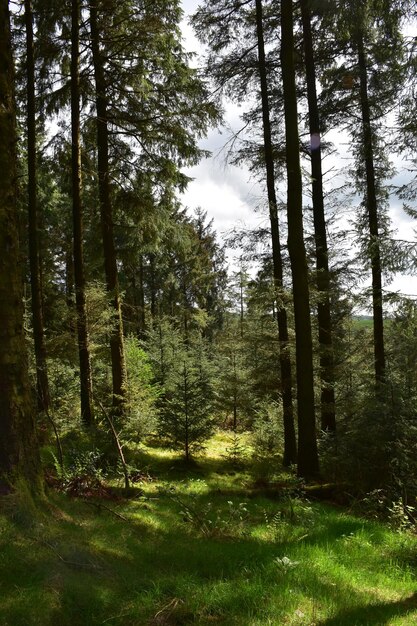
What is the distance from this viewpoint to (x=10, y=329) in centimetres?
428

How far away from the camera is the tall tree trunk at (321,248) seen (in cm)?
1128

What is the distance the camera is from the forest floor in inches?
123

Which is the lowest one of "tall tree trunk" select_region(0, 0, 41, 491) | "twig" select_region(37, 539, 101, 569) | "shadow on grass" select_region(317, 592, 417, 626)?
"shadow on grass" select_region(317, 592, 417, 626)

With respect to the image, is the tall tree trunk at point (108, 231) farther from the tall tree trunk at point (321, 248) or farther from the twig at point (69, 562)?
the twig at point (69, 562)

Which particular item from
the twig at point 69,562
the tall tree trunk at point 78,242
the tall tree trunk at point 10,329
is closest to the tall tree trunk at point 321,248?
the tall tree trunk at point 78,242

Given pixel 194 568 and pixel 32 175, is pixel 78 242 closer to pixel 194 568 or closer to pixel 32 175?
pixel 32 175

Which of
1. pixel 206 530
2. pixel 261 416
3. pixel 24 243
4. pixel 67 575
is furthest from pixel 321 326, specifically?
pixel 24 243

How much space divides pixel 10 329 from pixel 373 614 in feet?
13.9

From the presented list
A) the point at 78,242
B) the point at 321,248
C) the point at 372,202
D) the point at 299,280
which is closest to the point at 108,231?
the point at 78,242

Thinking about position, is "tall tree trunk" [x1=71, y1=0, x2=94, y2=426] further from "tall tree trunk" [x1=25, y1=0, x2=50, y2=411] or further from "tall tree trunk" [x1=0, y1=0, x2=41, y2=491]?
"tall tree trunk" [x1=0, y1=0, x2=41, y2=491]

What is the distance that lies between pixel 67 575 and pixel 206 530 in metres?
2.28

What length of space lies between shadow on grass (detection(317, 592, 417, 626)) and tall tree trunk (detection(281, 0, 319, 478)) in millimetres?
4722

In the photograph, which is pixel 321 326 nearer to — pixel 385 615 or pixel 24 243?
pixel 385 615

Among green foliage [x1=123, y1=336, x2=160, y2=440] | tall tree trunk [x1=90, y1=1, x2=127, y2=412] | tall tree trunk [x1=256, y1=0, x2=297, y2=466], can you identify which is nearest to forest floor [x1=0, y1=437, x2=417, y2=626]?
green foliage [x1=123, y1=336, x2=160, y2=440]
